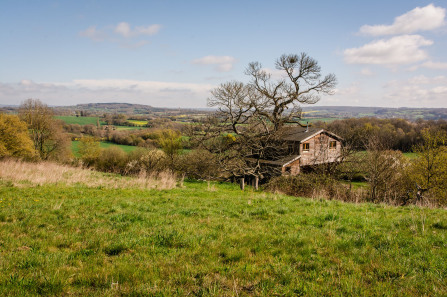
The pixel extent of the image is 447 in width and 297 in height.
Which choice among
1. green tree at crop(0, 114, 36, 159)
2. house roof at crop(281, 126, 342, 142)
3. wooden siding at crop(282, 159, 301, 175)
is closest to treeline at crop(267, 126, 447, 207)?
wooden siding at crop(282, 159, 301, 175)

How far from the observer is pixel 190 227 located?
21.0 ft

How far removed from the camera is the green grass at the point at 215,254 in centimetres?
349

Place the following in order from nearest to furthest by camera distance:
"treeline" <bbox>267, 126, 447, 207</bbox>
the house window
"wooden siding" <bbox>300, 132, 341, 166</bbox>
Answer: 1. "treeline" <bbox>267, 126, 447, 207</bbox>
2. "wooden siding" <bbox>300, 132, 341, 166</bbox>
3. the house window

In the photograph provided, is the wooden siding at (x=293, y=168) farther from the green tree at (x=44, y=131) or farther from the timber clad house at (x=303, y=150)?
the green tree at (x=44, y=131)

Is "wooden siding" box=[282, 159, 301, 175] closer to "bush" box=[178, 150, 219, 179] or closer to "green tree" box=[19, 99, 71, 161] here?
"bush" box=[178, 150, 219, 179]

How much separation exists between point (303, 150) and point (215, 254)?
101ft

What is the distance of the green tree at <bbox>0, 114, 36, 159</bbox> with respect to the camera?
33438 mm

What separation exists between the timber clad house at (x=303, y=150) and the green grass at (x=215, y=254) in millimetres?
24740

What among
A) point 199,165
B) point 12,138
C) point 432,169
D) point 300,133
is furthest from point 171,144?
point 432,169

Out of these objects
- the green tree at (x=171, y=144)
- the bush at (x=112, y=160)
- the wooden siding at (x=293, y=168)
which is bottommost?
the bush at (x=112, y=160)

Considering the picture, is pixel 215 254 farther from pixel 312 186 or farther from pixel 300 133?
pixel 300 133

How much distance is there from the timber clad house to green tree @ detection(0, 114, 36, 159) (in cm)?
3309

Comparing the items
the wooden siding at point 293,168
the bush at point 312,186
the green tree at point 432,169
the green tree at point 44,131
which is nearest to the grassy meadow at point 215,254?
the bush at point 312,186

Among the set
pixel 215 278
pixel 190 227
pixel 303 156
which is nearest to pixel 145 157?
pixel 303 156
